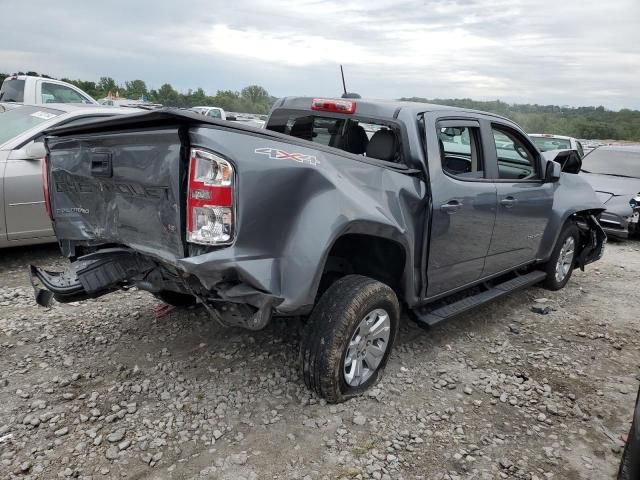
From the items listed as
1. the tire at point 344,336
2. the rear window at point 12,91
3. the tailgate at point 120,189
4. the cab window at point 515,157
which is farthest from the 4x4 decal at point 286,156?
the rear window at point 12,91

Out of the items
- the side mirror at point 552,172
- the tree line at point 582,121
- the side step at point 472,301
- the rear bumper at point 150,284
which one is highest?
the tree line at point 582,121

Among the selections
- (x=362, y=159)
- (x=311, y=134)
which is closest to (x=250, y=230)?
(x=362, y=159)

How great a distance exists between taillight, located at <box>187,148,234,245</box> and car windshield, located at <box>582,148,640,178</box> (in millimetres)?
8862

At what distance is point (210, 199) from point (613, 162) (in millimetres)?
9283

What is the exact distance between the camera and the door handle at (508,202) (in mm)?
4012

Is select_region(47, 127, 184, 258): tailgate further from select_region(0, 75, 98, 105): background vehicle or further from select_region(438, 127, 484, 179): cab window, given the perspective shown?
select_region(0, 75, 98, 105): background vehicle

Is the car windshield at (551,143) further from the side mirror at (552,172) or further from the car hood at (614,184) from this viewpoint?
the side mirror at (552,172)

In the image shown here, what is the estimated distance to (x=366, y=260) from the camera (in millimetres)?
3361

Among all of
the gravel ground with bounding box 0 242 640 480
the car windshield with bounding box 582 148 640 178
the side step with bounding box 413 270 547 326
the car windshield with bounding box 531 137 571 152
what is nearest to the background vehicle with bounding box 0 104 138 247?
the gravel ground with bounding box 0 242 640 480

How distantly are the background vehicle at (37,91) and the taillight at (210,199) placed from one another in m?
8.32

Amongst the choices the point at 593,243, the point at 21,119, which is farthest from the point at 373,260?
the point at 21,119

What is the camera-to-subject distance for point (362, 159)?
9.57 feet

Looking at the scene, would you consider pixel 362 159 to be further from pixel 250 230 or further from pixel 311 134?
pixel 311 134

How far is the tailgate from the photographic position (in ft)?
8.03
